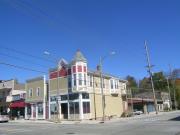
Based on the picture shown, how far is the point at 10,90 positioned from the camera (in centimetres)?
6506

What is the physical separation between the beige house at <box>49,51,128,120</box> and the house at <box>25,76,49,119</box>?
74.6 inches

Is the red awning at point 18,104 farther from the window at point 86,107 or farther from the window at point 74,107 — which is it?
the window at point 86,107

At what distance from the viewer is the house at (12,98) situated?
58062mm

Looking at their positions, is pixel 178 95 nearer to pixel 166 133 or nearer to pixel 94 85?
pixel 94 85

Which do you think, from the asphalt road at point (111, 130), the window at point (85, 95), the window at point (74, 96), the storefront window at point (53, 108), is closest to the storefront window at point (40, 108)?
the storefront window at point (53, 108)

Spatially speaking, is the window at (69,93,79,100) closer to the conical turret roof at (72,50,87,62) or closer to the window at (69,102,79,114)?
the window at (69,102,79,114)

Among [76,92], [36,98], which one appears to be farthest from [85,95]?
[36,98]

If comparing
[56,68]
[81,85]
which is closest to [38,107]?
[56,68]

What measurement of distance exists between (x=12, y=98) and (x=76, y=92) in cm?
2296

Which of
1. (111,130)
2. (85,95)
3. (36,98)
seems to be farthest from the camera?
(36,98)

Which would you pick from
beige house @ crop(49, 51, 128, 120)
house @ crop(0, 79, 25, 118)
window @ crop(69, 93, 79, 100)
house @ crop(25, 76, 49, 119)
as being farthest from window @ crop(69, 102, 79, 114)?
house @ crop(0, 79, 25, 118)

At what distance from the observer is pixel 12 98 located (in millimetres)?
62250

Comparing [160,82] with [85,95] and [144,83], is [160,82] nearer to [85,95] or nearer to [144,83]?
[144,83]

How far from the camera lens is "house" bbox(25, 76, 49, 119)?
50781mm
